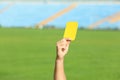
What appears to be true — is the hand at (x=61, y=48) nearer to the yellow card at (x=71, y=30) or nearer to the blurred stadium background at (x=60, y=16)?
the yellow card at (x=71, y=30)

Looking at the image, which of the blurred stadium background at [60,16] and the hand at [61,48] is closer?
the hand at [61,48]

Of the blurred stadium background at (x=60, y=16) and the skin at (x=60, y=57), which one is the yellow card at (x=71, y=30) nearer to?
the skin at (x=60, y=57)

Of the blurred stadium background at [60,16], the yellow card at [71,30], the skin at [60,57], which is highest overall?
the blurred stadium background at [60,16]

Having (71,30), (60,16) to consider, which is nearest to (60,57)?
(71,30)

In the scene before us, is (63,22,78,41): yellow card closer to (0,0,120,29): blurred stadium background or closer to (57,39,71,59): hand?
(57,39,71,59): hand

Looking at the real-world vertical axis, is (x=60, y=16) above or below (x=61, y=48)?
above

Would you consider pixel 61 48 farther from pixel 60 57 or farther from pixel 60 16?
pixel 60 16

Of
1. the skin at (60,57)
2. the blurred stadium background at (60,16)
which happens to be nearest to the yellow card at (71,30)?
the skin at (60,57)

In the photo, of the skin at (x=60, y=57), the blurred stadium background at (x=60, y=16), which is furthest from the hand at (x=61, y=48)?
the blurred stadium background at (x=60, y=16)

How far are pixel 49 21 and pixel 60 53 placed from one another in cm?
3576

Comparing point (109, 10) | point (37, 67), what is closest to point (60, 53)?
point (37, 67)

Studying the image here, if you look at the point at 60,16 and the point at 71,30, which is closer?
the point at 71,30

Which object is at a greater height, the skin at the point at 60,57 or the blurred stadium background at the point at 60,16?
the blurred stadium background at the point at 60,16

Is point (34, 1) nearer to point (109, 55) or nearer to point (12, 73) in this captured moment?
point (109, 55)
